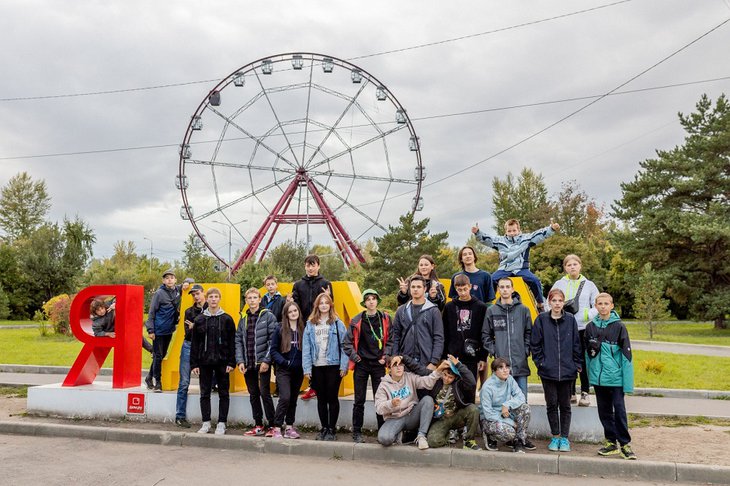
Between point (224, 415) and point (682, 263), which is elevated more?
point (682, 263)

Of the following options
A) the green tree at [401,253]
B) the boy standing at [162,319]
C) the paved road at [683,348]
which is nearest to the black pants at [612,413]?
the boy standing at [162,319]

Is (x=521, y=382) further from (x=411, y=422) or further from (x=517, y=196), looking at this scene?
(x=517, y=196)

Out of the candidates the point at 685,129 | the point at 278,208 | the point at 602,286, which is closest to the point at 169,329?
the point at 278,208

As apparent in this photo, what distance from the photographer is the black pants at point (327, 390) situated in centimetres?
736

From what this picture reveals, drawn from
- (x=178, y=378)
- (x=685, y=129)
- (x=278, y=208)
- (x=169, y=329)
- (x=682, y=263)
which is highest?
(x=685, y=129)

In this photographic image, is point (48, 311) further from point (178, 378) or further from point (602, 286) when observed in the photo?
point (602, 286)

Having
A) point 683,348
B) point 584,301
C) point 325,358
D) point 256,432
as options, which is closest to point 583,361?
point 584,301

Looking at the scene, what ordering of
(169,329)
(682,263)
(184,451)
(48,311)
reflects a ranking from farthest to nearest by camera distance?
(682,263) < (48,311) < (169,329) < (184,451)

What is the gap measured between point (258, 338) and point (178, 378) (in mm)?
2376

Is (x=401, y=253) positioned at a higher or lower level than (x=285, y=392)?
higher

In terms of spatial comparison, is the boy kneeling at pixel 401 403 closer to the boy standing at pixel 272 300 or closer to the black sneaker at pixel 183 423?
the boy standing at pixel 272 300

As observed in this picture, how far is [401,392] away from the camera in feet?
22.8

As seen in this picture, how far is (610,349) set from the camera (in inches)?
260

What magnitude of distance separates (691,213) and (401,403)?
27.0 meters
